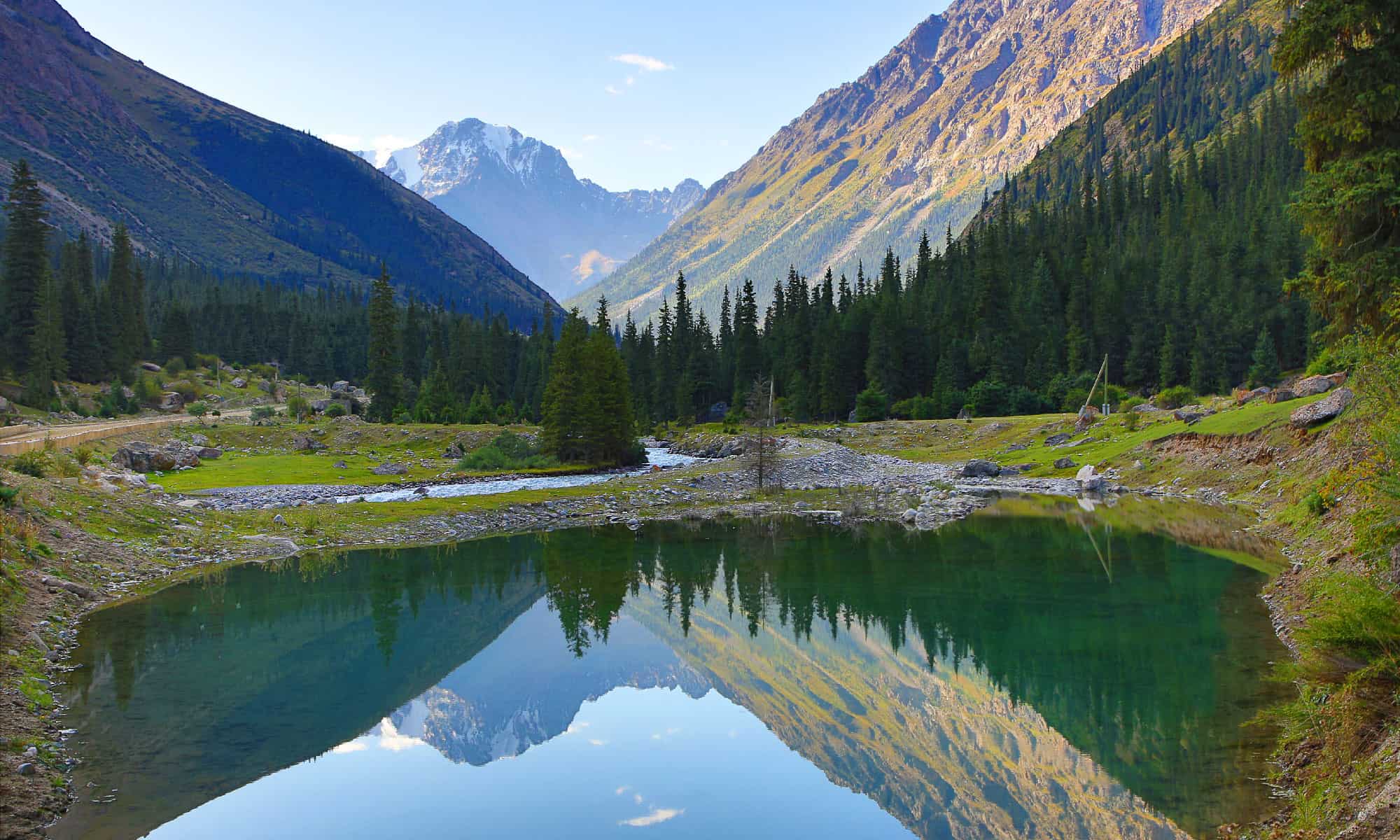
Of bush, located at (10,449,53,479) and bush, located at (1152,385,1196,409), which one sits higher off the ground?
bush, located at (1152,385,1196,409)

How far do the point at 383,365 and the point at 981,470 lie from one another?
5815 cm

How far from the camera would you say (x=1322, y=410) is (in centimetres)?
3322

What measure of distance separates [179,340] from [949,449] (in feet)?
311

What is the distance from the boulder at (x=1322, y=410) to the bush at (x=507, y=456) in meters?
47.2

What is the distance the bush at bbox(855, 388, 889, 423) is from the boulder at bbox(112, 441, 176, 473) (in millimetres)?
63799

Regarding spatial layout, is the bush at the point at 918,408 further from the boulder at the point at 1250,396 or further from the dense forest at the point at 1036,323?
the boulder at the point at 1250,396

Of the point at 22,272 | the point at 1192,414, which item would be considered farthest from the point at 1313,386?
the point at 22,272

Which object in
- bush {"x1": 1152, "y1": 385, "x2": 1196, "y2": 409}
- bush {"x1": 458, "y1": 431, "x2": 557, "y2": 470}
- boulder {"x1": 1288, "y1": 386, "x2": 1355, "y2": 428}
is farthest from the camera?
bush {"x1": 458, "y1": 431, "x2": 557, "y2": 470}

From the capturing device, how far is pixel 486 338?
120m

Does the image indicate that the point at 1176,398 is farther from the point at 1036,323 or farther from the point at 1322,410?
the point at 1036,323

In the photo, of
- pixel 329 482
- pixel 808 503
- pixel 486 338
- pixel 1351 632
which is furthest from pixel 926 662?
pixel 486 338

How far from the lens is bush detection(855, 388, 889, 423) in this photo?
8944cm

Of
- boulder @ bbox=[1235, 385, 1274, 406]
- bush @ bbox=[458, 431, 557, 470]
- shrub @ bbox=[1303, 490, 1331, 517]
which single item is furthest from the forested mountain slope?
shrub @ bbox=[1303, 490, 1331, 517]

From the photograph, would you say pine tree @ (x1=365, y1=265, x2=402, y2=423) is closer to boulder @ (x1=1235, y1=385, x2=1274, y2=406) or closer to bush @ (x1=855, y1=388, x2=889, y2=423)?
bush @ (x1=855, y1=388, x2=889, y2=423)
